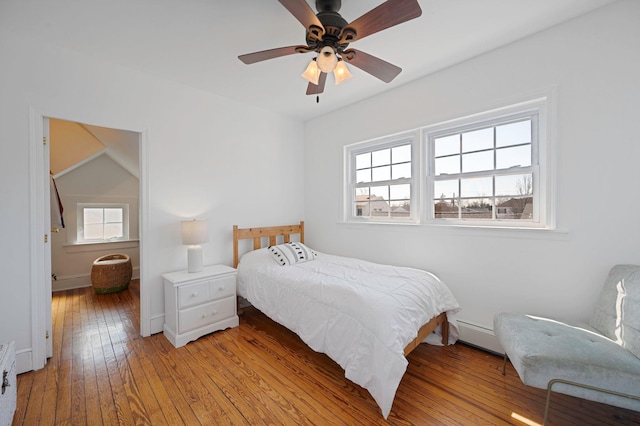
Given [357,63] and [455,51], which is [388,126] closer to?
[455,51]

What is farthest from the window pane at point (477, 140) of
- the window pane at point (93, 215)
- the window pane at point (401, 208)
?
the window pane at point (93, 215)

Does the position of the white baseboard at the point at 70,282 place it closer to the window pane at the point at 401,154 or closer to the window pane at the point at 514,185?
the window pane at the point at 401,154

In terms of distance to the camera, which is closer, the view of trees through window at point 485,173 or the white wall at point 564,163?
the white wall at point 564,163

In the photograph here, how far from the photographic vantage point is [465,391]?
1.81m

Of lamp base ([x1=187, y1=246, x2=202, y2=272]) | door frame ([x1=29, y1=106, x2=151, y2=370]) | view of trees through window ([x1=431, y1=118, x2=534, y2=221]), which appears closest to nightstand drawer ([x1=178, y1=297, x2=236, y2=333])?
Result: lamp base ([x1=187, y1=246, x2=202, y2=272])

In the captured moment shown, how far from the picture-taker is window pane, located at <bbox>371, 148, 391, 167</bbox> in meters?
3.18

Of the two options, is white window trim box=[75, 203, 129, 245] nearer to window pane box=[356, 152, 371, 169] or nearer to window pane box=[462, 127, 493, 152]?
window pane box=[356, 152, 371, 169]

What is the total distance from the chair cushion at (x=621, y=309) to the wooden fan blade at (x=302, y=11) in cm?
240

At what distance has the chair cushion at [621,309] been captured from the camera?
1.46m

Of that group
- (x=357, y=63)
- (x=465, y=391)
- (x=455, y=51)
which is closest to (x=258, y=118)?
(x=357, y=63)

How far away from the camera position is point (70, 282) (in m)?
4.07

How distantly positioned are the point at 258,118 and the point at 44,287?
9.04 feet

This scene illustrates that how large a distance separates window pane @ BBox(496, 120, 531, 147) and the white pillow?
2.23 meters

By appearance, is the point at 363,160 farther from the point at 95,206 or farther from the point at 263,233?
the point at 95,206
